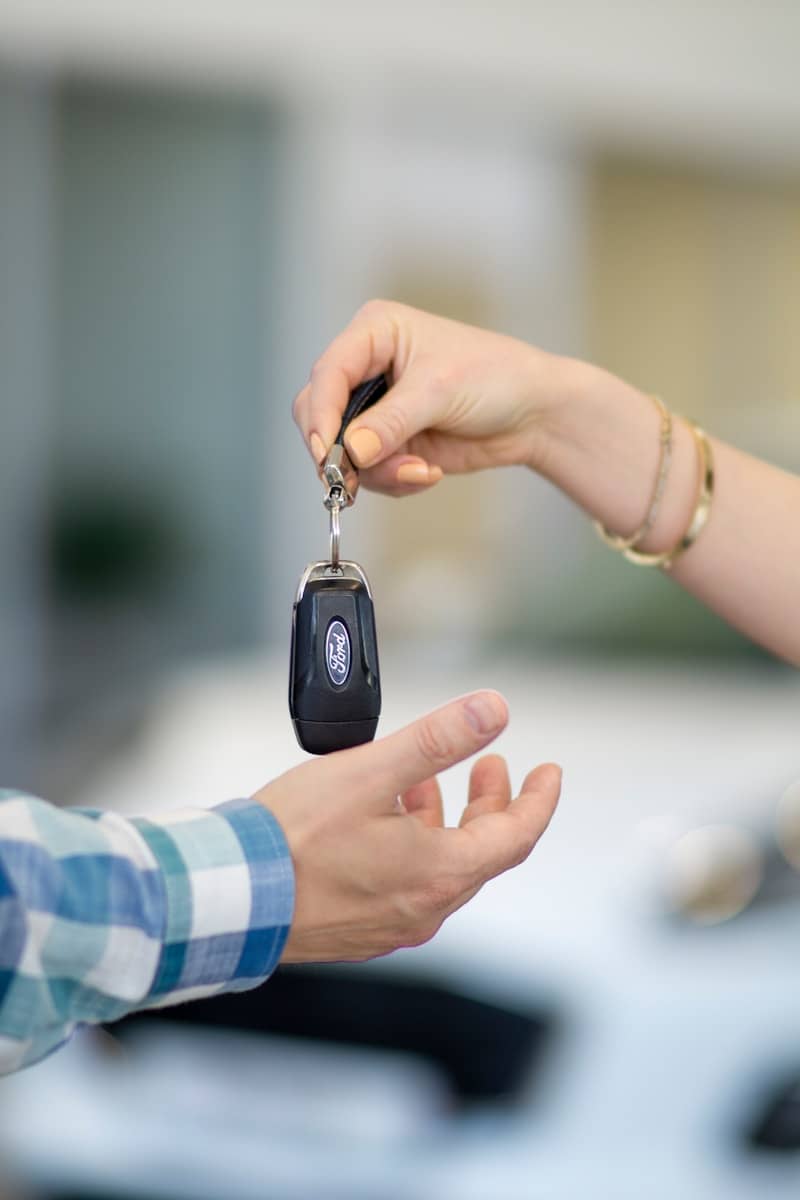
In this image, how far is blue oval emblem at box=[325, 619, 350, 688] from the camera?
1.09 meters

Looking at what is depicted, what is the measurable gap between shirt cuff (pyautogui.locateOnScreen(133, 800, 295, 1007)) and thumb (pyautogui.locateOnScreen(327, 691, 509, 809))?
74 mm

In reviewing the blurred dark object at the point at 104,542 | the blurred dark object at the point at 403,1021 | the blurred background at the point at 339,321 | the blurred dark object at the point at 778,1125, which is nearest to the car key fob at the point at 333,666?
the blurred dark object at the point at 403,1021

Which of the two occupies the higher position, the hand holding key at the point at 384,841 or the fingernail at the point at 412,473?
the fingernail at the point at 412,473

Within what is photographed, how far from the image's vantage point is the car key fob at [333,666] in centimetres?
109

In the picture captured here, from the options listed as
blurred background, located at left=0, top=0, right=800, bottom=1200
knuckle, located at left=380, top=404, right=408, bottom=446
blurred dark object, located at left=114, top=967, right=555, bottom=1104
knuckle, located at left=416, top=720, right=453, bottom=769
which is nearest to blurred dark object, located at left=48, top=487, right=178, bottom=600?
blurred background, located at left=0, top=0, right=800, bottom=1200

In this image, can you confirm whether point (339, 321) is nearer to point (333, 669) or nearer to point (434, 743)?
point (333, 669)

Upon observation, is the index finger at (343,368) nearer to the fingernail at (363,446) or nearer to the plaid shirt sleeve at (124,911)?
the fingernail at (363,446)

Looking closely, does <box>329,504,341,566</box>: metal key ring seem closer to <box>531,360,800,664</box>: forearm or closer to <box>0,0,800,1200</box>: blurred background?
<box>531,360,800,664</box>: forearm

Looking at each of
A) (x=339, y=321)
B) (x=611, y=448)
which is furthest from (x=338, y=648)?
(x=339, y=321)

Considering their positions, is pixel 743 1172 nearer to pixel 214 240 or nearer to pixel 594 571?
pixel 594 571

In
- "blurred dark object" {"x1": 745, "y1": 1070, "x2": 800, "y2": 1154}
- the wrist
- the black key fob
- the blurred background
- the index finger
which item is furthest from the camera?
the blurred background

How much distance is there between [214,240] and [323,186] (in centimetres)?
64

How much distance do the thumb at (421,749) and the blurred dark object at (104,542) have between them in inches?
249

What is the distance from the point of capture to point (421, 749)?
992 mm
